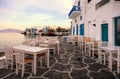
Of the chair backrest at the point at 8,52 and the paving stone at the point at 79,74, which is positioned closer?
the paving stone at the point at 79,74

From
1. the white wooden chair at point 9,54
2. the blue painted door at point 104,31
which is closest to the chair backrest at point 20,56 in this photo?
the white wooden chair at point 9,54

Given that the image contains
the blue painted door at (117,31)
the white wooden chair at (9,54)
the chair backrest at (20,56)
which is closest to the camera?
the chair backrest at (20,56)

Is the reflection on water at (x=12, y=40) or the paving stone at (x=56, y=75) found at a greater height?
the reflection on water at (x=12, y=40)

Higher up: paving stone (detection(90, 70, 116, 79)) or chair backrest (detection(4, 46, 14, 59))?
chair backrest (detection(4, 46, 14, 59))

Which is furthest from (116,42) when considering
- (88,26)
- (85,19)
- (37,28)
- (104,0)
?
(37,28)

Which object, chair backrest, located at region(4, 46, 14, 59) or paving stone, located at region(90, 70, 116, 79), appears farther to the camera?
chair backrest, located at region(4, 46, 14, 59)

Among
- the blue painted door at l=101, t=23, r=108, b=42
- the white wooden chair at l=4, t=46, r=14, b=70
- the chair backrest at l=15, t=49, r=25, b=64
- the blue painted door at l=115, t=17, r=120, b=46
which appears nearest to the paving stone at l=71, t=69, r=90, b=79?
the chair backrest at l=15, t=49, r=25, b=64

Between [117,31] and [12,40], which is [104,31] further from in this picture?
[12,40]

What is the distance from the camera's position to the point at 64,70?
14.0 ft

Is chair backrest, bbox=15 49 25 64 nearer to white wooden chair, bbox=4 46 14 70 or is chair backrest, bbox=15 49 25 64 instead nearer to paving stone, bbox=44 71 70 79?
white wooden chair, bbox=4 46 14 70

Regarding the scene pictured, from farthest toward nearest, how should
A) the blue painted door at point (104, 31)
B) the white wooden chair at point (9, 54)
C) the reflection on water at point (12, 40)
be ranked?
the reflection on water at point (12, 40)
the blue painted door at point (104, 31)
the white wooden chair at point (9, 54)

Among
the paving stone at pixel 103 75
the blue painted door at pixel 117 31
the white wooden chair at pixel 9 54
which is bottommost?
the paving stone at pixel 103 75

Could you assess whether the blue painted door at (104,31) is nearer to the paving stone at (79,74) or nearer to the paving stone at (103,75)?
the paving stone at (103,75)

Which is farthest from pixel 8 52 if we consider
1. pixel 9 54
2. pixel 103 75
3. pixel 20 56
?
pixel 103 75
